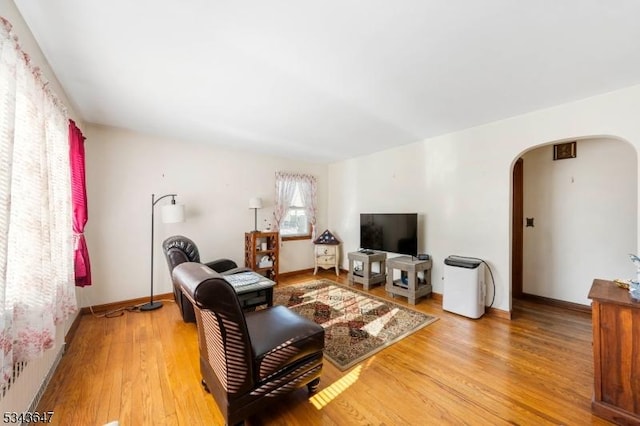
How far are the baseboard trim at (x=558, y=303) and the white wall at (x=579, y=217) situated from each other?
0.19 feet

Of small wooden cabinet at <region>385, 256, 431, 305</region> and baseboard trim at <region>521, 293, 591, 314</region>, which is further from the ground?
small wooden cabinet at <region>385, 256, 431, 305</region>

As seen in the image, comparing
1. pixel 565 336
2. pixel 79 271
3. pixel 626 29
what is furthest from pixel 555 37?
pixel 79 271

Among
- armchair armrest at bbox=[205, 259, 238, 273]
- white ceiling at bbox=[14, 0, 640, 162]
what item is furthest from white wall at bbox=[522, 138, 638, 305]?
armchair armrest at bbox=[205, 259, 238, 273]

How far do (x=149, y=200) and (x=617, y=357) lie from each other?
4.87 metres

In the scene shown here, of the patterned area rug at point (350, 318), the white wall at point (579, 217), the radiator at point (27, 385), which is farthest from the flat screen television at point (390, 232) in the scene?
the radiator at point (27, 385)

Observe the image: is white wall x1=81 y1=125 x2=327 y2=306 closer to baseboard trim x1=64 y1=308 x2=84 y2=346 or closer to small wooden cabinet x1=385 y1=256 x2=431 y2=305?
baseboard trim x1=64 y1=308 x2=84 y2=346

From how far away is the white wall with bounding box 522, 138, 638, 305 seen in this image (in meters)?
2.81

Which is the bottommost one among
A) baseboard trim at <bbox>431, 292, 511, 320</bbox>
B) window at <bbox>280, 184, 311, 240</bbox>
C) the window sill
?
baseboard trim at <bbox>431, 292, 511, 320</bbox>

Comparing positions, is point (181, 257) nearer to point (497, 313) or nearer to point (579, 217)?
point (497, 313)

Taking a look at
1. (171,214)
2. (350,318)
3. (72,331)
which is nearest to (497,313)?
(350,318)

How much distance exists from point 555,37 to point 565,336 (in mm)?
2760

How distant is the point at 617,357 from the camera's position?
151 centimetres

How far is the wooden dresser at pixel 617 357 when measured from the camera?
145 cm

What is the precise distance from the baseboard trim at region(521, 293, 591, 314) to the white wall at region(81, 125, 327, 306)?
446 cm
